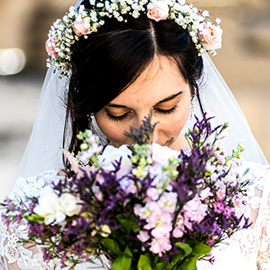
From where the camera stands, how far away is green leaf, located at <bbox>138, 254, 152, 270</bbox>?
124 cm

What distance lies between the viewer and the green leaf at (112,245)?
122 centimetres

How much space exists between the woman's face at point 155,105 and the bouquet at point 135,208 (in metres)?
0.44

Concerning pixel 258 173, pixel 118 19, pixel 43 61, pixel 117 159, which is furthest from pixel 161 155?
pixel 43 61

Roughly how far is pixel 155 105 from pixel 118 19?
1.05 ft

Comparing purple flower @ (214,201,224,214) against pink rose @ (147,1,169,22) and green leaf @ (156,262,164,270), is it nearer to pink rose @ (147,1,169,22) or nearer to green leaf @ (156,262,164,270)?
green leaf @ (156,262,164,270)

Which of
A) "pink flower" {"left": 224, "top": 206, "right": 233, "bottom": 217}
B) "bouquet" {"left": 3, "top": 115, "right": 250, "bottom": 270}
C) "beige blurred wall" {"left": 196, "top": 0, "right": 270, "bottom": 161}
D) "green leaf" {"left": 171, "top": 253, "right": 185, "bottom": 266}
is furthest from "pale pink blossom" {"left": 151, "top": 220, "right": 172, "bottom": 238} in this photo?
"beige blurred wall" {"left": 196, "top": 0, "right": 270, "bottom": 161}

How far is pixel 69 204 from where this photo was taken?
1.14 meters

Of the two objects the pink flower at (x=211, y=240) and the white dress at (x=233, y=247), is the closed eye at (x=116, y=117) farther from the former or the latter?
the pink flower at (x=211, y=240)

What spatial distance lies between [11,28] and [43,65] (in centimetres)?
35

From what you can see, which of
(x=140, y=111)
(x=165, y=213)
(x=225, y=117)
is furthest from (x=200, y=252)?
(x=225, y=117)

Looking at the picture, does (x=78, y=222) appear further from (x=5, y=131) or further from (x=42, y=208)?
(x=5, y=131)

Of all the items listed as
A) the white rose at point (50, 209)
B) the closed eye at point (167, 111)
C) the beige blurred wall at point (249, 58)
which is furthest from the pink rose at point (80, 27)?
the beige blurred wall at point (249, 58)

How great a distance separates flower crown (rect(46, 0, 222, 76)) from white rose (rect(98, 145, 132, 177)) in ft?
2.14

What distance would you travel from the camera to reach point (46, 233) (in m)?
1.22
